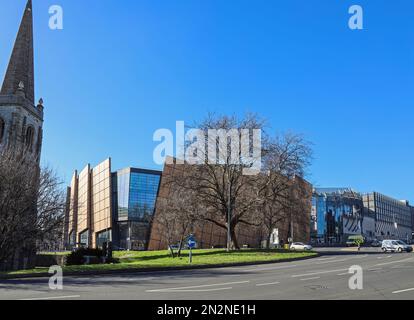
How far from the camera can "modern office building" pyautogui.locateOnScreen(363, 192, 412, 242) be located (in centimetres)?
16788

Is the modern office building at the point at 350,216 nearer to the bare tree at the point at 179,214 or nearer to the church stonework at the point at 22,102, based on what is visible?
the church stonework at the point at 22,102

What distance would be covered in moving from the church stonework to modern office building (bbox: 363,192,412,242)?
132 metres

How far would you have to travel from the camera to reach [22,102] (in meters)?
56.7

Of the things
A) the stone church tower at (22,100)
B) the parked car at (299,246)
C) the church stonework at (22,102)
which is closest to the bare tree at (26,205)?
the church stonework at (22,102)

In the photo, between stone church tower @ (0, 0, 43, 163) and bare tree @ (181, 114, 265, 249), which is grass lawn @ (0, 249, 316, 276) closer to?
bare tree @ (181, 114, 265, 249)

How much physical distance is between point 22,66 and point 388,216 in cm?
16291

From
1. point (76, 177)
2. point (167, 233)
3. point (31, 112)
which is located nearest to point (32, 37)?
point (31, 112)

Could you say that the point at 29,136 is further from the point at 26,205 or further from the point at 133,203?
the point at 133,203

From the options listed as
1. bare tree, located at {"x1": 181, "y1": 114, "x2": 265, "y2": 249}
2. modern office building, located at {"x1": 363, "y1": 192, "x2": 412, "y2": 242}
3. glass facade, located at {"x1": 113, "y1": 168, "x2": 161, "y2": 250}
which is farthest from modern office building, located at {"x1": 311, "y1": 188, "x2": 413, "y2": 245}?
bare tree, located at {"x1": 181, "y1": 114, "x2": 265, "y2": 249}

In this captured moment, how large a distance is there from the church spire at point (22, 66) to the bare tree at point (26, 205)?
1125 inches

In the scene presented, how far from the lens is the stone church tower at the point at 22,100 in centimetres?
5588

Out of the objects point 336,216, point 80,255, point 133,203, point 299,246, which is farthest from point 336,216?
point 80,255

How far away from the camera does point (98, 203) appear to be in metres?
104
